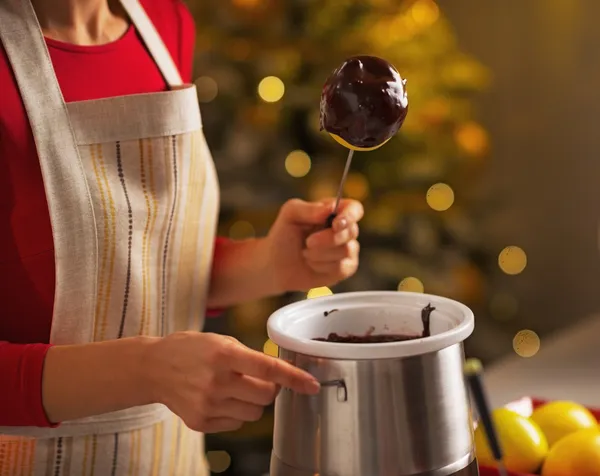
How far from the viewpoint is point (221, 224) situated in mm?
2113

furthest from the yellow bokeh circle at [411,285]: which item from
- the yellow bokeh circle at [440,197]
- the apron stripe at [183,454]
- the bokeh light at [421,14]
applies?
Answer: the apron stripe at [183,454]

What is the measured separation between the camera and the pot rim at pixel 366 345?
65cm

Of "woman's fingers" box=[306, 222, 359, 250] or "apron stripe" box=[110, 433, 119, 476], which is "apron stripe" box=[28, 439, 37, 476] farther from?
"woman's fingers" box=[306, 222, 359, 250]

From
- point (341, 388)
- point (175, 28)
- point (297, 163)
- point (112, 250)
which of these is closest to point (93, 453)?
point (112, 250)

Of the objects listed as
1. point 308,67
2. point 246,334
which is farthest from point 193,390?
point 308,67

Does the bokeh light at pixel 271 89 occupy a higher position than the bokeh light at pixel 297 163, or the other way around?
the bokeh light at pixel 271 89

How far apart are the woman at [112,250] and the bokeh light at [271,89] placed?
88cm

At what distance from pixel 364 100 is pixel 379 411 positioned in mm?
317

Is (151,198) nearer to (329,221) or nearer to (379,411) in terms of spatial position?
(329,221)

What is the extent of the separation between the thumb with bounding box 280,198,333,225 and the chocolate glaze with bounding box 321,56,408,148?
0.28 m

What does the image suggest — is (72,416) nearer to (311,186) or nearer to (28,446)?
(28,446)

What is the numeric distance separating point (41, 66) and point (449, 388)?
23.4 inches

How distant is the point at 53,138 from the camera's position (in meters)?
0.94

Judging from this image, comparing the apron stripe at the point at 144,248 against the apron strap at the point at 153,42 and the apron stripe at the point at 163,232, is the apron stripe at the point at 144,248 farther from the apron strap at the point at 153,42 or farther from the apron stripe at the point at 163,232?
the apron strap at the point at 153,42
